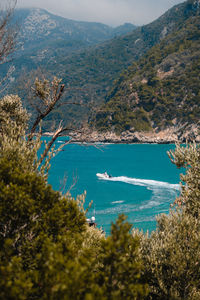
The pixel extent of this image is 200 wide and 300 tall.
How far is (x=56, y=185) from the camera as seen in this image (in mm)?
71500

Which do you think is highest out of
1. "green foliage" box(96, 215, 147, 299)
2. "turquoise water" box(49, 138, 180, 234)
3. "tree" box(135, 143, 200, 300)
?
"turquoise water" box(49, 138, 180, 234)

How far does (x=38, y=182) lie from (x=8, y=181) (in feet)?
3.04

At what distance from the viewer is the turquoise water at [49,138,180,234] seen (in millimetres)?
52844

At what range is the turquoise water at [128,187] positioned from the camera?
173 feet

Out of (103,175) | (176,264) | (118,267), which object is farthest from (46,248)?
(103,175)

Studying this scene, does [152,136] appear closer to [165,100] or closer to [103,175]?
[165,100]

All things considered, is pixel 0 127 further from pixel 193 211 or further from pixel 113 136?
pixel 113 136

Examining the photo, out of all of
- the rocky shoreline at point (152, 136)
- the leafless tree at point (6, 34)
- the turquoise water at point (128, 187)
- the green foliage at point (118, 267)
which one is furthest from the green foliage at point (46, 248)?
the rocky shoreline at point (152, 136)

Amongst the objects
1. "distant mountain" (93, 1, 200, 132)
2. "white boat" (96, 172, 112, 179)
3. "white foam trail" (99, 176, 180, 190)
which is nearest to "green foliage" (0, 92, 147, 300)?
"white foam trail" (99, 176, 180, 190)

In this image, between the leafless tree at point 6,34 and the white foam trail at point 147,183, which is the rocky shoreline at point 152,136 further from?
the leafless tree at point 6,34

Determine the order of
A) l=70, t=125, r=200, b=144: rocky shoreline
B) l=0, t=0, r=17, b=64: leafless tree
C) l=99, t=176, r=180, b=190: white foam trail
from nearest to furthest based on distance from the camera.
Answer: l=0, t=0, r=17, b=64: leafless tree, l=99, t=176, r=180, b=190: white foam trail, l=70, t=125, r=200, b=144: rocky shoreline

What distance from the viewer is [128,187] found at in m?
73.1

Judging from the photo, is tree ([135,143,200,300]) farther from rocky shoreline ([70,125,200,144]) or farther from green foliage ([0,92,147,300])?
rocky shoreline ([70,125,200,144])

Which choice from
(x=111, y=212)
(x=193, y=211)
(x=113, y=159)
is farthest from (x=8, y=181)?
(x=113, y=159)
